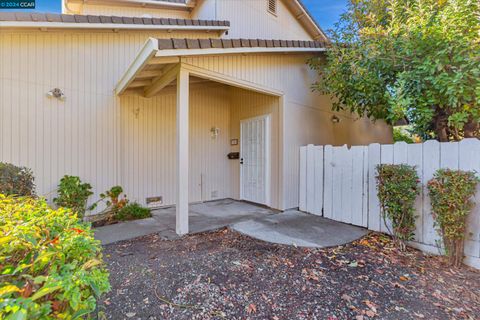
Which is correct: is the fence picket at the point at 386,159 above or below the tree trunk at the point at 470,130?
below

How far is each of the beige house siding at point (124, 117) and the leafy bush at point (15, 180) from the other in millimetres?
483

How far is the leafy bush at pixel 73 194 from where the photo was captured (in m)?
4.80

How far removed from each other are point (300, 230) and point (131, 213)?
366 centimetres

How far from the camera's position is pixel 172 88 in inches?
246

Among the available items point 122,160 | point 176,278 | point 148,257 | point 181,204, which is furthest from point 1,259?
point 122,160

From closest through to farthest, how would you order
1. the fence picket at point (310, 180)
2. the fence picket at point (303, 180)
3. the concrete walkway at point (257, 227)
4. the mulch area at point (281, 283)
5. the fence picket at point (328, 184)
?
the mulch area at point (281, 283), the concrete walkway at point (257, 227), the fence picket at point (328, 184), the fence picket at point (310, 180), the fence picket at point (303, 180)

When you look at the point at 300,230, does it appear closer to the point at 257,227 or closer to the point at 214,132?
the point at 257,227

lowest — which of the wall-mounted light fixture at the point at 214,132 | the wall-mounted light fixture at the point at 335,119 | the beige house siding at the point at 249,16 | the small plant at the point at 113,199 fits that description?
the small plant at the point at 113,199

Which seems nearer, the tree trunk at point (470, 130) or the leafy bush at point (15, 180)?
the leafy bush at point (15, 180)

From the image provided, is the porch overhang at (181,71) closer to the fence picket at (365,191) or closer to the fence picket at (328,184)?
the fence picket at (328,184)

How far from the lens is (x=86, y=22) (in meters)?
5.17

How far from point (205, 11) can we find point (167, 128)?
429cm

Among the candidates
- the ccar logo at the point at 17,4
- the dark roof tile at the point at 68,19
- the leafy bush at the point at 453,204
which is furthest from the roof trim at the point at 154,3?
the leafy bush at the point at 453,204

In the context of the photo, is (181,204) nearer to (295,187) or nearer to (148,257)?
(148,257)
